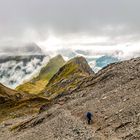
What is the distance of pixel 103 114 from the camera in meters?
83.2

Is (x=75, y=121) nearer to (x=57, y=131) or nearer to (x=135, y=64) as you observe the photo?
(x=57, y=131)

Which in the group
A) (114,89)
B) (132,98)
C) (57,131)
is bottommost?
(57,131)

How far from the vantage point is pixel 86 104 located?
3824 inches

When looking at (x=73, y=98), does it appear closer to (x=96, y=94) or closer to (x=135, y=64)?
(x=96, y=94)

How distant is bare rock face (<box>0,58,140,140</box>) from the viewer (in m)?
70.3

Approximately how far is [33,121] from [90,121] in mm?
31687

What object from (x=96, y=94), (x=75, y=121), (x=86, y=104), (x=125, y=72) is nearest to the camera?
(x=75, y=121)

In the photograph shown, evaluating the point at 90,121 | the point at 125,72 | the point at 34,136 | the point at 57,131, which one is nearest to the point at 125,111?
the point at 90,121

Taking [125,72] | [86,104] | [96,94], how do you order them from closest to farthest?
1. [86,104]
2. [96,94]
3. [125,72]

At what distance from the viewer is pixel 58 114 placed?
98.1m

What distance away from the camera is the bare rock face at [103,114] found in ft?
231

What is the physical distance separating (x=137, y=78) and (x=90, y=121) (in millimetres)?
23670

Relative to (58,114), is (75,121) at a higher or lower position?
lower

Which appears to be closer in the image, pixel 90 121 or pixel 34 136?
pixel 90 121
